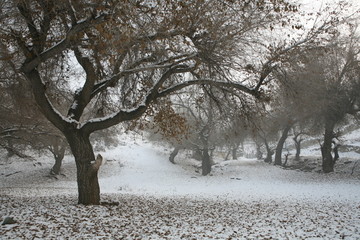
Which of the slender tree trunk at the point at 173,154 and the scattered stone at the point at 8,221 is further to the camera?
the slender tree trunk at the point at 173,154

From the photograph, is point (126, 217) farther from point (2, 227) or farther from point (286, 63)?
point (286, 63)

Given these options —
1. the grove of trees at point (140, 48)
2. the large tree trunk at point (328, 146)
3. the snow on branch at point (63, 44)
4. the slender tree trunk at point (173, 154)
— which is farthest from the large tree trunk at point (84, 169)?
the slender tree trunk at point (173, 154)

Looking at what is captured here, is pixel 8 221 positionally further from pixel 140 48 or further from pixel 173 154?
pixel 173 154

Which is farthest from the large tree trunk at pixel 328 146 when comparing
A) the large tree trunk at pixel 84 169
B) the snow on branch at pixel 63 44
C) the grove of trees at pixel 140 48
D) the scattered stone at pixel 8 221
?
the scattered stone at pixel 8 221

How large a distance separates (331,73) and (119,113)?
1885 cm

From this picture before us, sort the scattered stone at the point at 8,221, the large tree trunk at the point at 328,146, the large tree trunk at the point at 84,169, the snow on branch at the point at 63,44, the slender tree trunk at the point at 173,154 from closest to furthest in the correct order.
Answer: the snow on branch at the point at 63,44, the scattered stone at the point at 8,221, the large tree trunk at the point at 84,169, the large tree trunk at the point at 328,146, the slender tree trunk at the point at 173,154

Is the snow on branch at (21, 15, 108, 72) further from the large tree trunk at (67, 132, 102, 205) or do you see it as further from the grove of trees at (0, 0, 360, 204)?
the large tree trunk at (67, 132, 102, 205)

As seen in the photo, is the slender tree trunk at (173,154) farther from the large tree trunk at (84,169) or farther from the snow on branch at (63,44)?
the snow on branch at (63,44)

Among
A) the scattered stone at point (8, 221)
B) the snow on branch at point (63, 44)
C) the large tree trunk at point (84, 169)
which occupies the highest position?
the snow on branch at point (63, 44)

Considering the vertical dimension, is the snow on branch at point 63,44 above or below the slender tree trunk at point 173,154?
above

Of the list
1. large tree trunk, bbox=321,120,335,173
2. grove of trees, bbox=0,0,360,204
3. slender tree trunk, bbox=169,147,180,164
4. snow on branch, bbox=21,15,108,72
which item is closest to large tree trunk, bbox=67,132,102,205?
grove of trees, bbox=0,0,360,204

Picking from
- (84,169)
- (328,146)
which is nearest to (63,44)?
(84,169)

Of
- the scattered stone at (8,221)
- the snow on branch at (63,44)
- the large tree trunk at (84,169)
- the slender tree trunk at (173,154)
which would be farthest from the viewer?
the slender tree trunk at (173,154)

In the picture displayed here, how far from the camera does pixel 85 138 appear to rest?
8.64 meters
